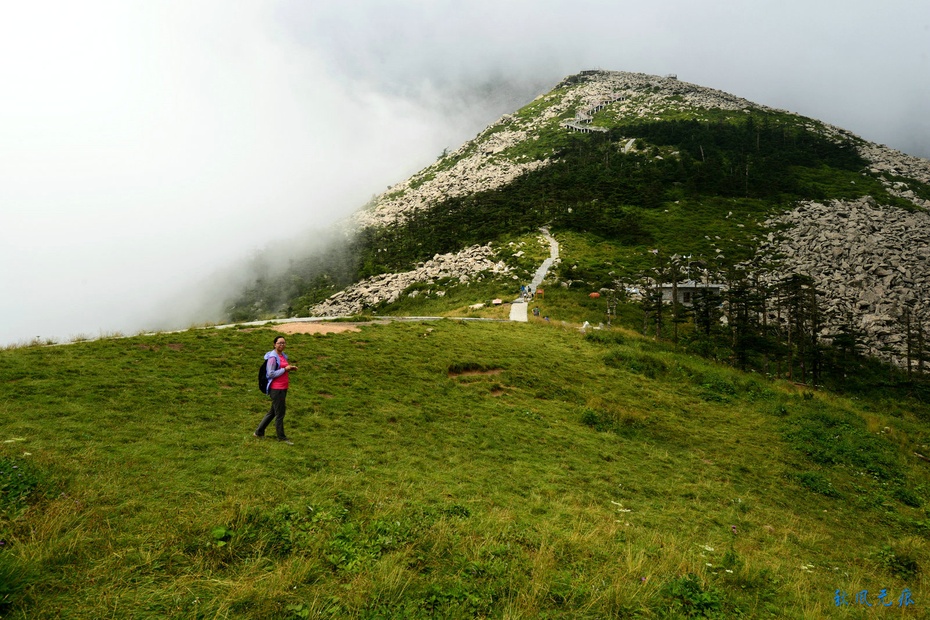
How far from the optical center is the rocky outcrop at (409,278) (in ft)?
188

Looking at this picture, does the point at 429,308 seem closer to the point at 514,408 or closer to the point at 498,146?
the point at 514,408

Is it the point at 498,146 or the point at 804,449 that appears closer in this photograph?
the point at 804,449

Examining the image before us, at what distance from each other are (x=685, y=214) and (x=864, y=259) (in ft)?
91.4

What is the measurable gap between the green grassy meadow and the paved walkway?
59.4 feet

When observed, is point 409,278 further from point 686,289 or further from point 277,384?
point 277,384

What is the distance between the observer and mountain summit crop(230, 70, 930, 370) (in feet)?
179

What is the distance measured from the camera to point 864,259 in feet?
182

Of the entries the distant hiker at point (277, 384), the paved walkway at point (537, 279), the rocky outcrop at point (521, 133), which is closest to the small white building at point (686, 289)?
the paved walkway at point (537, 279)

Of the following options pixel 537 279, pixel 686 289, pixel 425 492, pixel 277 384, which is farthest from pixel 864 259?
pixel 277 384

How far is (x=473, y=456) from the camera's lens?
39.5 ft

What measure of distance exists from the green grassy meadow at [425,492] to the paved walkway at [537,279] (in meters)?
18.1

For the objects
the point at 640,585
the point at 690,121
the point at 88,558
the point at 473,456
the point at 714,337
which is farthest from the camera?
the point at 690,121

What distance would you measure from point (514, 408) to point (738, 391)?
51.2ft

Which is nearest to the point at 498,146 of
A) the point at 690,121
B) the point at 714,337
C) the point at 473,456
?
the point at 690,121
